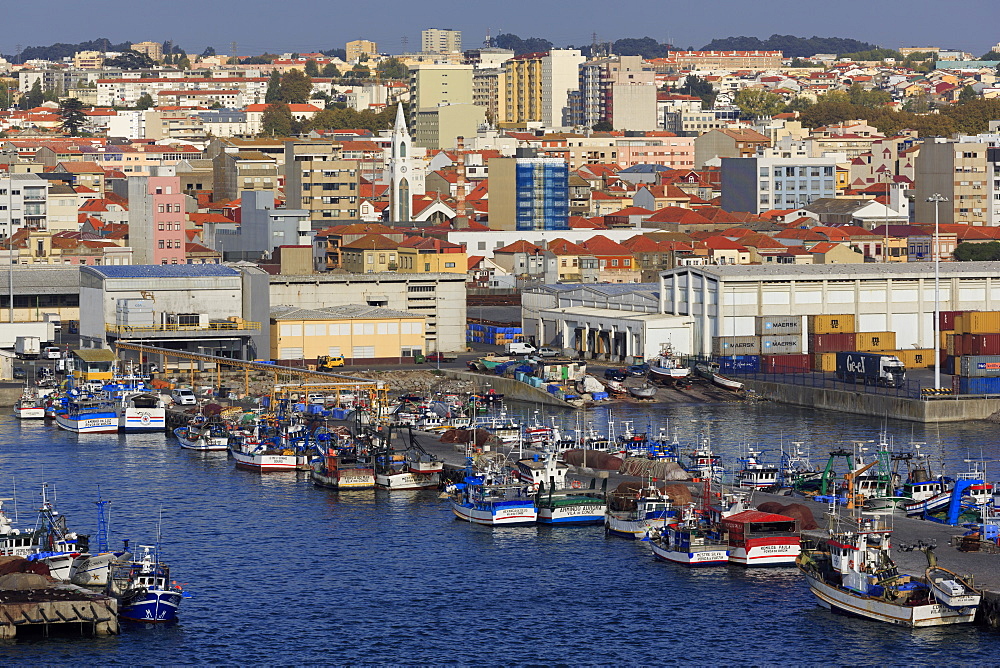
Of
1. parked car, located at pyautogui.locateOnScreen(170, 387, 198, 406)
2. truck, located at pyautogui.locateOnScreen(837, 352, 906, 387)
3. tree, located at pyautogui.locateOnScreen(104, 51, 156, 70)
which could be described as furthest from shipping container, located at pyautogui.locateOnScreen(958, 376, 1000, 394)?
tree, located at pyautogui.locateOnScreen(104, 51, 156, 70)

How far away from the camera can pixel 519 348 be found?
110 feet

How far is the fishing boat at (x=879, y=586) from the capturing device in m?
15.4

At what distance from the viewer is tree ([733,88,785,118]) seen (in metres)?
99.5

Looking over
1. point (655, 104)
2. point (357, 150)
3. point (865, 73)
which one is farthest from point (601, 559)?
point (865, 73)

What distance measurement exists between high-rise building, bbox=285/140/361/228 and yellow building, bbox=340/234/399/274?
1242 centimetres

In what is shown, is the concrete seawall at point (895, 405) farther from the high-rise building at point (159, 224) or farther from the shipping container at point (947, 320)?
the high-rise building at point (159, 224)

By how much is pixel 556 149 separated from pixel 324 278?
4083 centimetres

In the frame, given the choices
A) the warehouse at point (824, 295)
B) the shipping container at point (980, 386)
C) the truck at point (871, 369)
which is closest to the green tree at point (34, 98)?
the warehouse at point (824, 295)

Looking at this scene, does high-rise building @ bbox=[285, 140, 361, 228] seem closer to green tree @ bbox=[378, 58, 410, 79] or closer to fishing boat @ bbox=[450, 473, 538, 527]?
fishing boat @ bbox=[450, 473, 538, 527]

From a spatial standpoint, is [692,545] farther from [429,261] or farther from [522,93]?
[522,93]

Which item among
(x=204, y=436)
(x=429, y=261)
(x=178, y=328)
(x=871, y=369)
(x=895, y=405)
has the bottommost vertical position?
(x=204, y=436)

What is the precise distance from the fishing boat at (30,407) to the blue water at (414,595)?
5.75m

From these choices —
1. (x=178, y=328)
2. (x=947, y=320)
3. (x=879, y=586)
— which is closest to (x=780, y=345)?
(x=947, y=320)

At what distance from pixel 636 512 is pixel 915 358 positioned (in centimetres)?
1272
